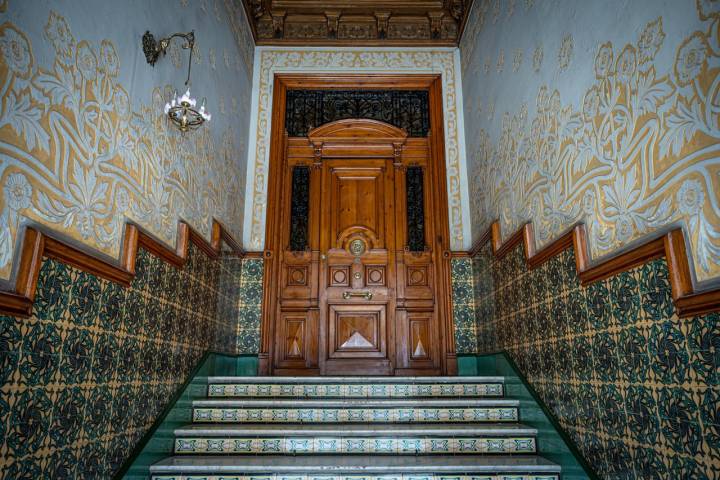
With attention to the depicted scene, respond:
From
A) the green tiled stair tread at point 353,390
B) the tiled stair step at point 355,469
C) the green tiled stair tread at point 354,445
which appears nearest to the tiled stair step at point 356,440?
the green tiled stair tread at point 354,445

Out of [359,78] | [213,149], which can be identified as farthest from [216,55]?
[359,78]

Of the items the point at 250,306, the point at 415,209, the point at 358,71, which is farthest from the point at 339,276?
the point at 358,71

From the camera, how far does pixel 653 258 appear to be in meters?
2.13

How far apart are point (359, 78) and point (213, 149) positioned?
2.62m

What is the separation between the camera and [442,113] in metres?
6.34

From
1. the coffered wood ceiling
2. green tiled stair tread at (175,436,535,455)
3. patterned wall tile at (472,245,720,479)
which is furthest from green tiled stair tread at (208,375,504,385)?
the coffered wood ceiling

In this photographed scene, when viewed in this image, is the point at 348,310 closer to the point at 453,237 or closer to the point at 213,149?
the point at 453,237

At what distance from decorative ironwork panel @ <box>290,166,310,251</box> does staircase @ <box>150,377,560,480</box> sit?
2197 mm

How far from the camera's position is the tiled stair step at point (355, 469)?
111 inches

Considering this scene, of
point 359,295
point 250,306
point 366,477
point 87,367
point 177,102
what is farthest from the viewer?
point 359,295

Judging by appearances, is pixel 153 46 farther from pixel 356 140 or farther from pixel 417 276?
pixel 417 276

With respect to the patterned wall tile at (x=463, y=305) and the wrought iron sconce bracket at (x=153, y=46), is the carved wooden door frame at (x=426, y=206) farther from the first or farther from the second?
the wrought iron sconce bracket at (x=153, y=46)

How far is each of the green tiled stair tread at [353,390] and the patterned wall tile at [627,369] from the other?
63 centimetres

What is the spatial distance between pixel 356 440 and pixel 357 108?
443 cm
